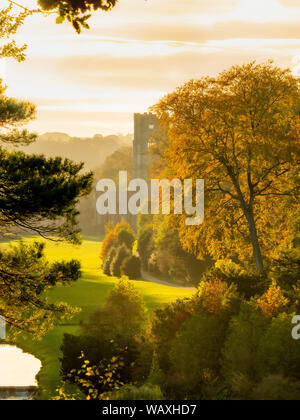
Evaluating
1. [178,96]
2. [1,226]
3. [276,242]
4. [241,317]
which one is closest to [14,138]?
[1,226]

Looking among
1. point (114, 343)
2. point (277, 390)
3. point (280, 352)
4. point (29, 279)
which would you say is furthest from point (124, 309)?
point (277, 390)

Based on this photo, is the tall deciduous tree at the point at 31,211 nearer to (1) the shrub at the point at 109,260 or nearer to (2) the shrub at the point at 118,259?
(2) the shrub at the point at 118,259

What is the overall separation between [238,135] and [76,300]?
945 inches

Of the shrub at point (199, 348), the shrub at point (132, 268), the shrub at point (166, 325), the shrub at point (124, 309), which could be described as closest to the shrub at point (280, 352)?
the shrub at point (199, 348)

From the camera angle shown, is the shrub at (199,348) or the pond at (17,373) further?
the pond at (17,373)

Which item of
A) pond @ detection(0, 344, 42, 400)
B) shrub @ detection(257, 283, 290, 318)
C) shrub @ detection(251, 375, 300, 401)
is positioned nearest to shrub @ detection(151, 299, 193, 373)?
shrub @ detection(257, 283, 290, 318)

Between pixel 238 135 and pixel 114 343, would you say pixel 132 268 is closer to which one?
pixel 238 135

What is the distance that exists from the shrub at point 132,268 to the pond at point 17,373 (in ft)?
99.6

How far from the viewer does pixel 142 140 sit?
363 ft

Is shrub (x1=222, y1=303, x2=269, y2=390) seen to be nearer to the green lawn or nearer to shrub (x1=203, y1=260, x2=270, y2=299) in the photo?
shrub (x1=203, y1=260, x2=270, y2=299)

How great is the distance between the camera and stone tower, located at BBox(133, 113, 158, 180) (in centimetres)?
10925

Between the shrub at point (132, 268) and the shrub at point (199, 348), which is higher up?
the shrub at point (199, 348)

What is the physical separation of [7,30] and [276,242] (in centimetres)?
1838

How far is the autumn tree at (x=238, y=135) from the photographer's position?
28.5 meters
